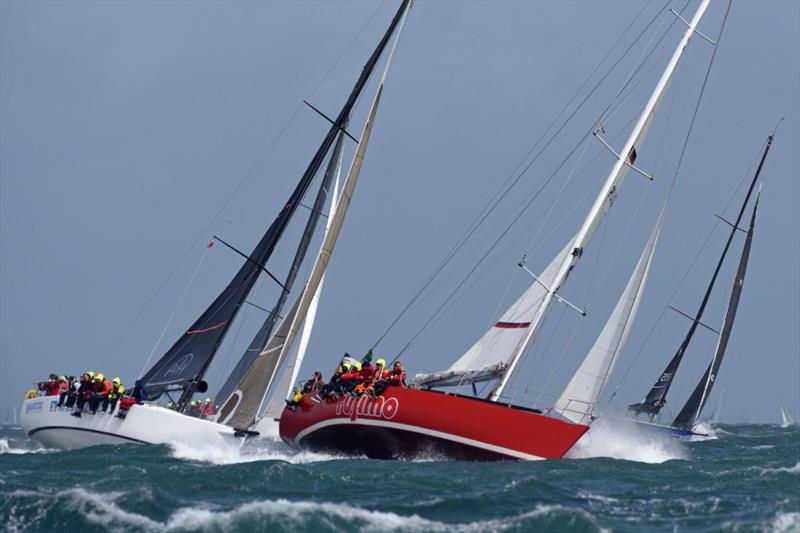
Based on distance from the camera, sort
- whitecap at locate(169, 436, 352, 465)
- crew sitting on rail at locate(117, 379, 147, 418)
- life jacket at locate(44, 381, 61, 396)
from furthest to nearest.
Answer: life jacket at locate(44, 381, 61, 396) < crew sitting on rail at locate(117, 379, 147, 418) < whitecap at locate(169, 436, 352, 465)

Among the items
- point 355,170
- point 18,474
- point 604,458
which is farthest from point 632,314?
point 18,474

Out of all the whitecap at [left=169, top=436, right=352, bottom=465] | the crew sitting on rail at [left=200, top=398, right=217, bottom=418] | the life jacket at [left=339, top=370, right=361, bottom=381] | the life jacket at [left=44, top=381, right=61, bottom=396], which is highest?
the life jacket at [left=339, top=370, right=361, bottom=381]

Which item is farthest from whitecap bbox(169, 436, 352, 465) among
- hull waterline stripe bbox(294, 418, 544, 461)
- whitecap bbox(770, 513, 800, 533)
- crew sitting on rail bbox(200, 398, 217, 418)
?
whitecap bbox(770, 513, 800, 533)

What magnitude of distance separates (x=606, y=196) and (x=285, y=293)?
8.88 meters

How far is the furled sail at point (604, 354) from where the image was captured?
74.8 feet

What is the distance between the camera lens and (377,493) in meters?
16.4

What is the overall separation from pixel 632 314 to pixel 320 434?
8.28 m

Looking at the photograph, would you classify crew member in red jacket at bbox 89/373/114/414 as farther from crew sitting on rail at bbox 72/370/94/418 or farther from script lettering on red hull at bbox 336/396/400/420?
script lettering on red hull at bbox 336/396/400/420

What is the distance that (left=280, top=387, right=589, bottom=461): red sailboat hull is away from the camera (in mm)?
20578

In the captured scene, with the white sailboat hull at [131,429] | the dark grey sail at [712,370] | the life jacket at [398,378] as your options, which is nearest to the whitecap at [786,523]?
the life jacket at [398,378]

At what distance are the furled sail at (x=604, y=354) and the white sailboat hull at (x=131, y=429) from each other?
21.6 ft

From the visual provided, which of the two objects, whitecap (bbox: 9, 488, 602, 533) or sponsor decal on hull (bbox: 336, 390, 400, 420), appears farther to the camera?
sponsor decal on hull (bbox: 336, 390, 400, 420)

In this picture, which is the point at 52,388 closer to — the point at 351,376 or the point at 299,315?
the point at 299,315

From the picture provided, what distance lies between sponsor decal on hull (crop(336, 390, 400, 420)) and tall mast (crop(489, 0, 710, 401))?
6.41 feet
